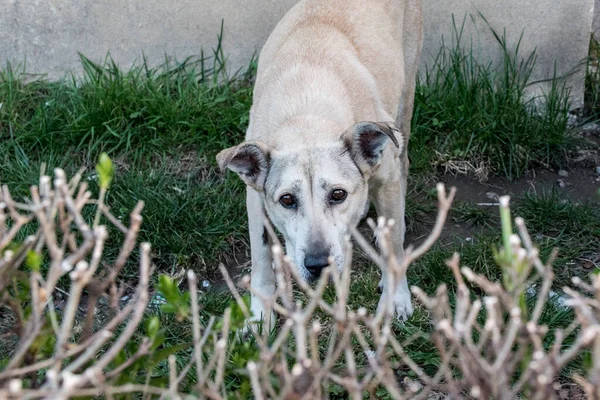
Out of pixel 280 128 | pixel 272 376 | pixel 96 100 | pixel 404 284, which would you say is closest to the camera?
pixel 272 376

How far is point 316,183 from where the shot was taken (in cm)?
385

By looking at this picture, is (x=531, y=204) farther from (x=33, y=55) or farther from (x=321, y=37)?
(x=33, y=55)

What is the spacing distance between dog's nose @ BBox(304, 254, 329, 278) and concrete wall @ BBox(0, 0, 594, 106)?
2.78 meters

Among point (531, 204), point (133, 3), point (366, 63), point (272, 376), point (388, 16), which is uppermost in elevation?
point (133, 3)

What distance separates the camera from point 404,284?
179 inches

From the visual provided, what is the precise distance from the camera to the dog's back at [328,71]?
424cm

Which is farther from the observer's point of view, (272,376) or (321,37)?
(321,37)

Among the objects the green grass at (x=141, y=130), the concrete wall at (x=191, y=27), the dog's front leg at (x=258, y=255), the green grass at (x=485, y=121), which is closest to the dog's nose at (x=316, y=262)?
the dog's front leg at (x=258, y=255)

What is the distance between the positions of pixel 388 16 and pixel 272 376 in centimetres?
304

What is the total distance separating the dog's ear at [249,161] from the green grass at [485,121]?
188 centimetres

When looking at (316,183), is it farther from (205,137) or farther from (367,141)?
(205,137)

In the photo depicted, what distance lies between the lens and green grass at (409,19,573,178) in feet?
18.8

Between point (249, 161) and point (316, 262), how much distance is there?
2.14 feet

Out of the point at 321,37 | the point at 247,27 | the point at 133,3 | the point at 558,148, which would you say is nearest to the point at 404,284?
the point at 321,37
